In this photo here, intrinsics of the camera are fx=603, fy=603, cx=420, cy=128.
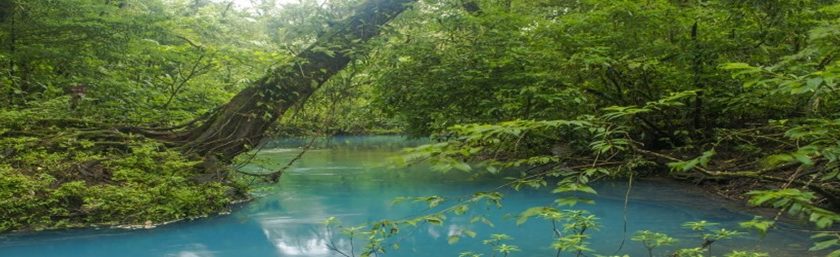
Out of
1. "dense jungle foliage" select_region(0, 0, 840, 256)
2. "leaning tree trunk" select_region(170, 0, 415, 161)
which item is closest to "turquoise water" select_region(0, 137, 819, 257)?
"dense jungle foliage" select_region(0, 0, 840, 256)

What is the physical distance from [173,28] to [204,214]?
13.2 ft

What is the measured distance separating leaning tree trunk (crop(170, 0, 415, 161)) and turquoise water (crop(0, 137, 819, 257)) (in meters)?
1.18

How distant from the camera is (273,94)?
32.1 feet

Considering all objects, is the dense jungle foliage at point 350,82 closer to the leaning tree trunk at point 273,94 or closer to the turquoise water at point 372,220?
the leaning tree trunk at point 273,94

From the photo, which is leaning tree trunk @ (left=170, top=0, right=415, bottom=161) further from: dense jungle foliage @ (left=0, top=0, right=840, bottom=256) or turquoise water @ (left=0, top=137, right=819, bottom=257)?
turquoise water @ (left=0, top=137, right=819, bottom=257)

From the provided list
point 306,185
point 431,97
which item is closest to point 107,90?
point 306,185

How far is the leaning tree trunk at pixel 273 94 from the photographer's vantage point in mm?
9750

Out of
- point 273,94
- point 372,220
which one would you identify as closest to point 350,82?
point 273,94

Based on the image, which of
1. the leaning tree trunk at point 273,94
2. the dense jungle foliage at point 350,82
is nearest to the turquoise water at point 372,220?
the dense jungle foliage at point 350,82

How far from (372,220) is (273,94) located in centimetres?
278

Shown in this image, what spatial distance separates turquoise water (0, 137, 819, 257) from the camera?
6.76 meters

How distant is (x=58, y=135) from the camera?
354 inches

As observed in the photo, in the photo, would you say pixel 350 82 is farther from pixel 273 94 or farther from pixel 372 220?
pixel 372 220

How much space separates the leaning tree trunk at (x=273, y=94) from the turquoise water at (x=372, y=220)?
1.18 m
